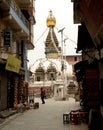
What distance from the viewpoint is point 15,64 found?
24875 mm

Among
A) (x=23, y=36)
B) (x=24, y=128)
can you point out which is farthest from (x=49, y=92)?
(x=24, y=128)

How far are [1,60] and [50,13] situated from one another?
221 ft

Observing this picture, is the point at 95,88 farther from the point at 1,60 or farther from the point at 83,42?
the point at 1,60

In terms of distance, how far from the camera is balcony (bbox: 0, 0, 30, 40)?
21688 millimetres

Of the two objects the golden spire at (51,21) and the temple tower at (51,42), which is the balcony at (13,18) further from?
the golden spire at (51,21)

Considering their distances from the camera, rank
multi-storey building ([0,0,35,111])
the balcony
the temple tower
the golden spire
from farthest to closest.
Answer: the golden spire, the temple tower, multi-storey building ([0,0,35,111]), the balcony

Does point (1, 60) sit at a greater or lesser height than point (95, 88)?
greater

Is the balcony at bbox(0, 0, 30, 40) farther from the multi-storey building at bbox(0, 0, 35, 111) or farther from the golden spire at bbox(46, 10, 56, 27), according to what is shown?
the golden spire at bbox(46, 10, 56, 27)

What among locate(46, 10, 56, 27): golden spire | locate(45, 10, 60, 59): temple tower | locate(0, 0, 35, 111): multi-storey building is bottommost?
locate(0, 0, 35, 111): multi-storey building

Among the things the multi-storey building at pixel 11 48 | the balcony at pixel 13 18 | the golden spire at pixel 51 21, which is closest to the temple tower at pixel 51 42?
the golden spire at pixel 51 21

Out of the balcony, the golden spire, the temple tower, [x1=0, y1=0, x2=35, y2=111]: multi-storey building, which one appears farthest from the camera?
the golden spire

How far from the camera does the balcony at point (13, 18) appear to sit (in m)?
21.7

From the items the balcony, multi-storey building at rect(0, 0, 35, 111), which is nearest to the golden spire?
multi-storey building at rect(0, 0, 35, 111)

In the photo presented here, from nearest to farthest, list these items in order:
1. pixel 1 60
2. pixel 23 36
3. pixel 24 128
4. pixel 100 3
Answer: pixel 100 3
pixel 24 128
pixel 1 60
pixel 23 36
